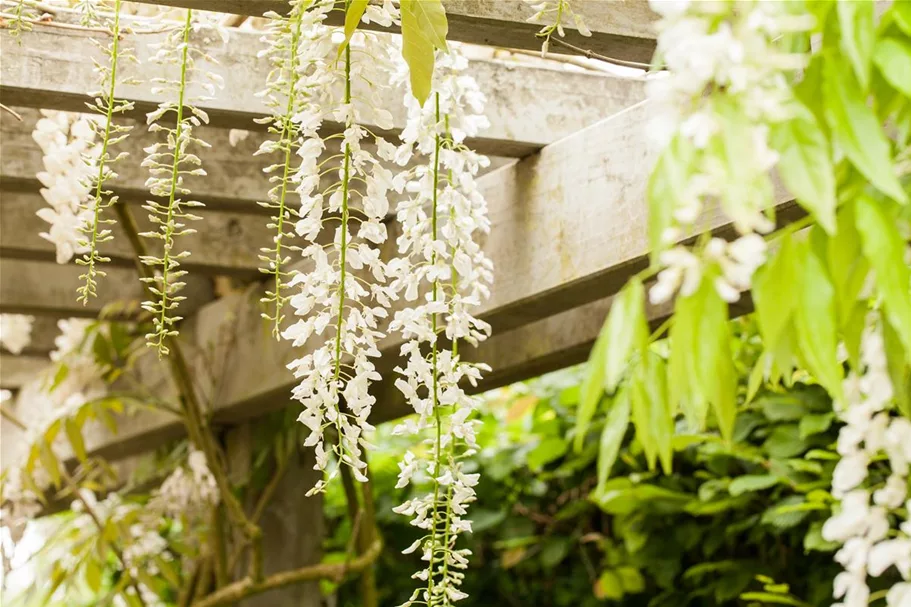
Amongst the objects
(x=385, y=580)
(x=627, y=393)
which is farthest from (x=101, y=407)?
(x=627, y=393)

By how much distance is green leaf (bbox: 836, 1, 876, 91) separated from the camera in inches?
28.0

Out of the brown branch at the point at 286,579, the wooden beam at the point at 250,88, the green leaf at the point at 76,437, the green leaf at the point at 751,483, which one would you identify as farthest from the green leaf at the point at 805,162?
the green leaf at the point at 76,437

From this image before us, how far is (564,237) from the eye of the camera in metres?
2.02

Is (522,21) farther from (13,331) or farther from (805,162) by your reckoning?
(13,331)

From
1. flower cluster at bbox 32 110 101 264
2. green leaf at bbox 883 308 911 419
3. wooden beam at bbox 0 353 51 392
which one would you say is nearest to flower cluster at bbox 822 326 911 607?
green leaf at bbox 883 308 911 419

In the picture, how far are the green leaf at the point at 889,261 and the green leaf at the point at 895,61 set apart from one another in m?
0.08

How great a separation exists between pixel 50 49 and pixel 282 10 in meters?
0.52

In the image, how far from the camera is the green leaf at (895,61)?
735 mm

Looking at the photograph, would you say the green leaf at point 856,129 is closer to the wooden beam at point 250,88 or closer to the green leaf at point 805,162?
the green leaf at point 805,162

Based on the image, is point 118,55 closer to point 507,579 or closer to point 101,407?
point 101,407

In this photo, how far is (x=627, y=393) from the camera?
832 mm

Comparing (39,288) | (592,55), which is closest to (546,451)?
(39,288)

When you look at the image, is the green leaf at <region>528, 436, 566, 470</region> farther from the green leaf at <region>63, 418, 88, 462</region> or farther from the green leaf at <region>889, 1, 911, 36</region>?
the green leaf at <region>889, 1, 911, 36</region>

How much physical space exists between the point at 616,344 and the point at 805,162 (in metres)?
0.15
